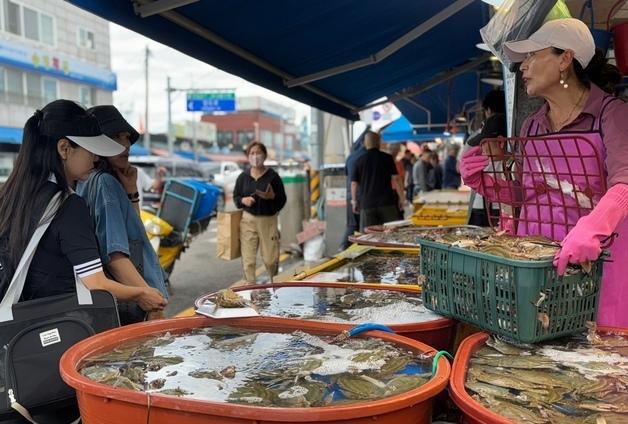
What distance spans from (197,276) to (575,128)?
26.2 feet

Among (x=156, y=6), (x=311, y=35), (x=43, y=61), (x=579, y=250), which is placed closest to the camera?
(x=579, y=250)

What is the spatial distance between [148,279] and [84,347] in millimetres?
1519

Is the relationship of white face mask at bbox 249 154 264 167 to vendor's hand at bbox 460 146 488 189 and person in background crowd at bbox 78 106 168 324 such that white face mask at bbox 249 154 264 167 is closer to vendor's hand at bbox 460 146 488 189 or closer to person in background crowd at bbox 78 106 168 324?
person in background crowd at bbox 78 106 168 324

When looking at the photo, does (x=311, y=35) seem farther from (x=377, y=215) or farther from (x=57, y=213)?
(x=377, y=215)

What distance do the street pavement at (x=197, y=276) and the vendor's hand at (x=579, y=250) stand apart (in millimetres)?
5800

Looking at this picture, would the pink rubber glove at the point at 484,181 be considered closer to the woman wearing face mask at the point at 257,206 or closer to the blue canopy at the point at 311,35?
the blue canopy at the point at 311,35

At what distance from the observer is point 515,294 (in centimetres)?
174

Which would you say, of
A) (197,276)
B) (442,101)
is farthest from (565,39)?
(442,101)

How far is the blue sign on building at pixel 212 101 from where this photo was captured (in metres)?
34.6

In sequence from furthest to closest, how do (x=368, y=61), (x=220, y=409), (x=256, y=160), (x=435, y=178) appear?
(x=435, y=178) → (x=256, y=160) → (x=368, y=61) → (x=220, y=409)

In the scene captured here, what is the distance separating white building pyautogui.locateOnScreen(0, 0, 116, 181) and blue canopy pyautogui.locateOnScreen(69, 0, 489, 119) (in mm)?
24069

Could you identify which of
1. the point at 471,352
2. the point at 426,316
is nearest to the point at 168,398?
the point at 471,352

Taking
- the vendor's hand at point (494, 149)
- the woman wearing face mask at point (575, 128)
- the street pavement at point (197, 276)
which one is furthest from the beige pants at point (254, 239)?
the woman wearing face mask at point (575, 128)

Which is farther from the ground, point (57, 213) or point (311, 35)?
point (311, 35)
